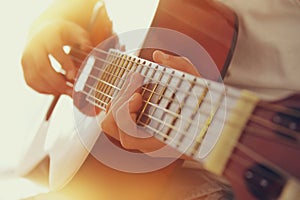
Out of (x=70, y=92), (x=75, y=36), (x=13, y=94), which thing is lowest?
(x=13, y=94)

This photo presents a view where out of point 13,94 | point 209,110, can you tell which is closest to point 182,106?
point 209,110

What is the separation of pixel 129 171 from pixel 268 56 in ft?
1.02

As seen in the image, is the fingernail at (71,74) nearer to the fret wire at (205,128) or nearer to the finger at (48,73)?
the finger at (48,73)

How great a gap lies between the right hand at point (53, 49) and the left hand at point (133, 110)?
0.34 m

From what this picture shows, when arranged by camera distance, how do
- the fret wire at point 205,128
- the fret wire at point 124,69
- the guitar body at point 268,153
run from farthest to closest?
the fret wire at point 124,69
the fret wire at point 205,128
the guitar body at point 268,153

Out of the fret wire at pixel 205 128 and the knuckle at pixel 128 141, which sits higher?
the fret wire at pixel 205 128

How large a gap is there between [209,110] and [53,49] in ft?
1.88

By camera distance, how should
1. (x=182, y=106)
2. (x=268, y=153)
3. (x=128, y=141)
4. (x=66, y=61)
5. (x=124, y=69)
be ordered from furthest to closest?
(x=66, y=61)
(x=124, y=69)
(x=128, y=141)
(x=182, y=106)
(x=268, y=153)

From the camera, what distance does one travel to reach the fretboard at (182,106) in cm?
49

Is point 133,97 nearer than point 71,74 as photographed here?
Yes

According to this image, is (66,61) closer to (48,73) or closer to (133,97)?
(48,73)

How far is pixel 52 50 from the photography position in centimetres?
100

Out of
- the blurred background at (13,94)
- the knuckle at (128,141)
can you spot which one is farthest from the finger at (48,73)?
the blurred background at (13,94)

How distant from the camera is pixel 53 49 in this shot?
1.00 m
